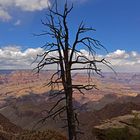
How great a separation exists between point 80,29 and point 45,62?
9.26 ft

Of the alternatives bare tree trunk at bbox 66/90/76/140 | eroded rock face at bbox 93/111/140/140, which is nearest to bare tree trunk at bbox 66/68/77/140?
bare tree trunk at bbox 66/90/76/140

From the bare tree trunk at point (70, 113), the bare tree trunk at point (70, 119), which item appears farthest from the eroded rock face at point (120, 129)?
the bare tree trunk at point (70, 119)

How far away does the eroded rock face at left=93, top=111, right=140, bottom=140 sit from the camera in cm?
2148

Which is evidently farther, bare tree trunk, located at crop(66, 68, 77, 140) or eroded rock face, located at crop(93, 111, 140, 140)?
eroded rock face, located at crop(93, 111, 140, 140)

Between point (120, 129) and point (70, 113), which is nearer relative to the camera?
point (70, 113)

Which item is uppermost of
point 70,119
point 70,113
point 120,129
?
point 70,113

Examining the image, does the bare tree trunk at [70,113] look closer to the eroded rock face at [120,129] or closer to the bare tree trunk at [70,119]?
the bare tree trunk at [70,119]

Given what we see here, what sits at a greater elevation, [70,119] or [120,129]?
[70,119]

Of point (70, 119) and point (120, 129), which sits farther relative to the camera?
point (120, 129)

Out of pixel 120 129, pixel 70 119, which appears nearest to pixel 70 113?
pixel 70 119

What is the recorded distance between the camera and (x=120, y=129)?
21734mm

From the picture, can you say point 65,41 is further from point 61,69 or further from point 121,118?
point 121,118

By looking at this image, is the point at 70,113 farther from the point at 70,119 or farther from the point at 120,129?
the point at 120,129

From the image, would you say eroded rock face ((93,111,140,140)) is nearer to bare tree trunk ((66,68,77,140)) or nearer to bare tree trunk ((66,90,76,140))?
bare tree trunk ((66,68,77,140))
